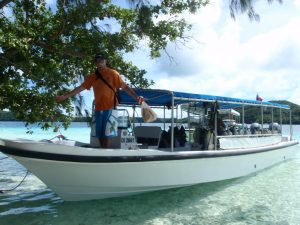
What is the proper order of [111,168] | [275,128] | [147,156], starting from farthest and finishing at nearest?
[275,128] < [147,156] < [111,168]

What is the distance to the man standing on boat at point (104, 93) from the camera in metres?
5.62

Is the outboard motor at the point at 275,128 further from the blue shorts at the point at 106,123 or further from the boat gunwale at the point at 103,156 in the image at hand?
the blue shorts at the point at 106,123

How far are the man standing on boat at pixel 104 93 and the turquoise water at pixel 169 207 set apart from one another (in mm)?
1173

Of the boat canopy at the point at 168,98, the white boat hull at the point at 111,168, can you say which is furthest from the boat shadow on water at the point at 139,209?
the boat canopy at the point at 168,98

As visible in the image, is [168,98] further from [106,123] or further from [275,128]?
[275,128]

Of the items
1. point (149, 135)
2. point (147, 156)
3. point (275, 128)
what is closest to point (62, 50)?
point (149, 135)

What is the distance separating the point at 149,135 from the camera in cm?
780

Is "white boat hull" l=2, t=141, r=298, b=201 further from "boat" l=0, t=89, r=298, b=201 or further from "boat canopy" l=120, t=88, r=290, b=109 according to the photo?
"boat canopy" l=120, t=88, r=290, b=109

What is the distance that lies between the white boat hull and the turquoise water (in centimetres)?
30

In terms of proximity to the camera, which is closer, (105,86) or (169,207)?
(105,86)

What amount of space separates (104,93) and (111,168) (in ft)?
3.95

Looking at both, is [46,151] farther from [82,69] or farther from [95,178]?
[82,69]

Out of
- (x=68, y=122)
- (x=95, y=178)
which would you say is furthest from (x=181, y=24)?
(x=95, y=178)

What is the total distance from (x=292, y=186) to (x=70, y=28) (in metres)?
6.66
